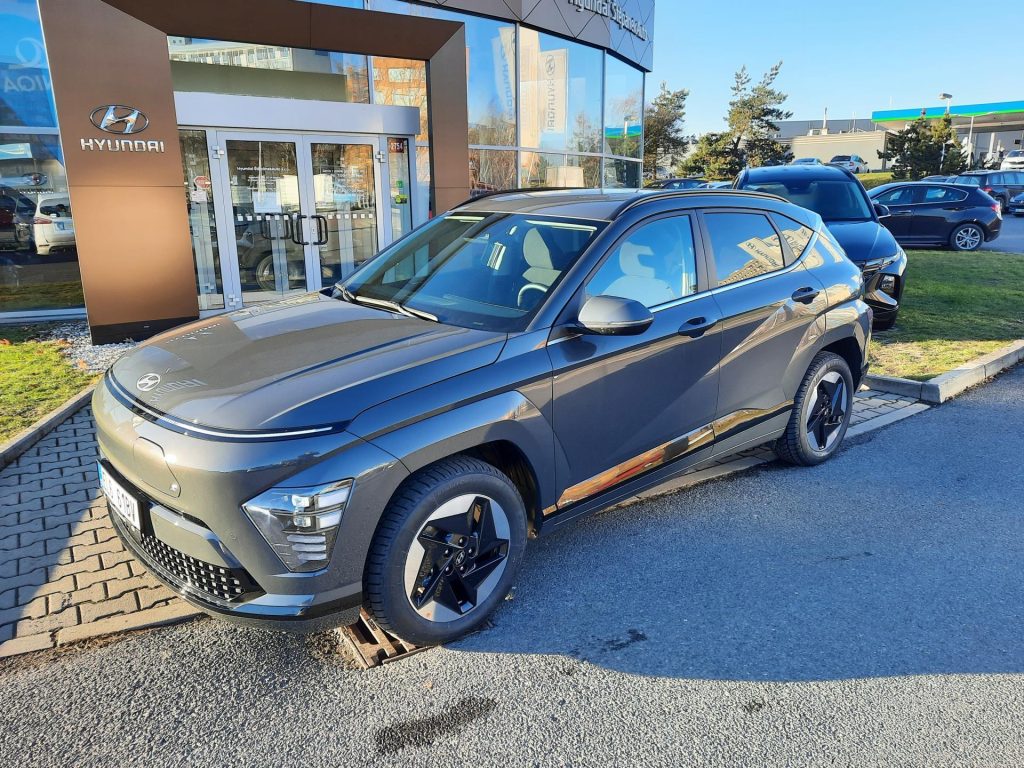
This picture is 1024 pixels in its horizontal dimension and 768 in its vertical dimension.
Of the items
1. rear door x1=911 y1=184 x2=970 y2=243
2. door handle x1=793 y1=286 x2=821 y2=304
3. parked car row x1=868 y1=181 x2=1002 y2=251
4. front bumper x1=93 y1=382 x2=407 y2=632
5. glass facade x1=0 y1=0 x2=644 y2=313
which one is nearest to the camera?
front bumper x1=93 y1=382 x2=407 y2=632

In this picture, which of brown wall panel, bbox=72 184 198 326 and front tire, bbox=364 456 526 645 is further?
brown wall panel, bbox=72 184 198 326

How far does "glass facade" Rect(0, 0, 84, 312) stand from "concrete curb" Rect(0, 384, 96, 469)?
540 cm

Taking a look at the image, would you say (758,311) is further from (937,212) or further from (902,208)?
(902,208)

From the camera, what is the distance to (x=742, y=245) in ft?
14.2

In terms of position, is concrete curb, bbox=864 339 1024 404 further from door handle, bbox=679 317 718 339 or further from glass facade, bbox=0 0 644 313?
glass facade, bbox=0 0 644 313

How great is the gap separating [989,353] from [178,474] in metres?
7.77

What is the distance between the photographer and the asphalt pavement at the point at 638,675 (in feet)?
8.30

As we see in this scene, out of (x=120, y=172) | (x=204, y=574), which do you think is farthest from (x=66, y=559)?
(x=120, y=172)

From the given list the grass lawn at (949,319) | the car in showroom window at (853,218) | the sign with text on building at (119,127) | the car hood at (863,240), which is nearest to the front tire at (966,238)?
the grass lawn at (949,319)

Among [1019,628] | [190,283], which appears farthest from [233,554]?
[190,283]

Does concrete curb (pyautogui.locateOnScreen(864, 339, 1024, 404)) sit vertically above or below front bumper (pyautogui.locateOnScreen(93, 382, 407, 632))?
→ below

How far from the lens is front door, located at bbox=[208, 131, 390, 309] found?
9695 millimetres

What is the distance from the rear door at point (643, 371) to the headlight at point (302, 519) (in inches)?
42.9

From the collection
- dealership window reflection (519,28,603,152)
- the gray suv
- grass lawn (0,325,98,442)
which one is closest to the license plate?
the gray suv
